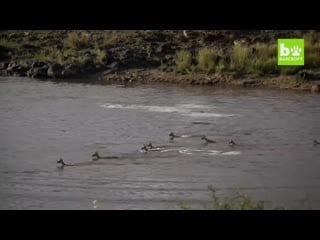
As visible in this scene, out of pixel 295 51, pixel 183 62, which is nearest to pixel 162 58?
pixel 183 62

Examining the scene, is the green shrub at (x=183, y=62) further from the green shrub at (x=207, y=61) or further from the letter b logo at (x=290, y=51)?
the letter b logo at (x=290, y=51)

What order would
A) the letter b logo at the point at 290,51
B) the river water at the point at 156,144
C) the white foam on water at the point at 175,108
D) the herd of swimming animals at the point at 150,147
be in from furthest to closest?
the letter b logo at the point at 290,51
the white foam on water at the point at 175,108
the herd of swimming animals at the point at 150,147
the river water at the point at 156,144

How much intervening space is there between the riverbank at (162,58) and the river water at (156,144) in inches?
61.2

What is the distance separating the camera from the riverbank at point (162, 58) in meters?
22.8

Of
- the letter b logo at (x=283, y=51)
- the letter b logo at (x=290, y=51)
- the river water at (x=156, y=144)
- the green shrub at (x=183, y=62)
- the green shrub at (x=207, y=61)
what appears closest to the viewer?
the river water at (x=156, y=144)

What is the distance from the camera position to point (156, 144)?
14.4 m

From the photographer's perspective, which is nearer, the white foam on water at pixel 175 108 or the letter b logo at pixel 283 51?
the white foam on water at pixel 175 108

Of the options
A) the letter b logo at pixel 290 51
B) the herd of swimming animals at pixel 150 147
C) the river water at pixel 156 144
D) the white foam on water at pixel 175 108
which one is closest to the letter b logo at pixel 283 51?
the letter b logo at pixel 290 51

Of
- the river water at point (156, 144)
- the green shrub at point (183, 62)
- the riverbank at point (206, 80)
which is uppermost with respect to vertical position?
the green shrub at point (183, 62)

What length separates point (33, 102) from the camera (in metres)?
19.5

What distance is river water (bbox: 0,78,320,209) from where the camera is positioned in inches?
440

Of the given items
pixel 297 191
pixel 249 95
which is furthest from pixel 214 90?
pixel 297 191

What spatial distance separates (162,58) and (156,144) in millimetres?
10802
